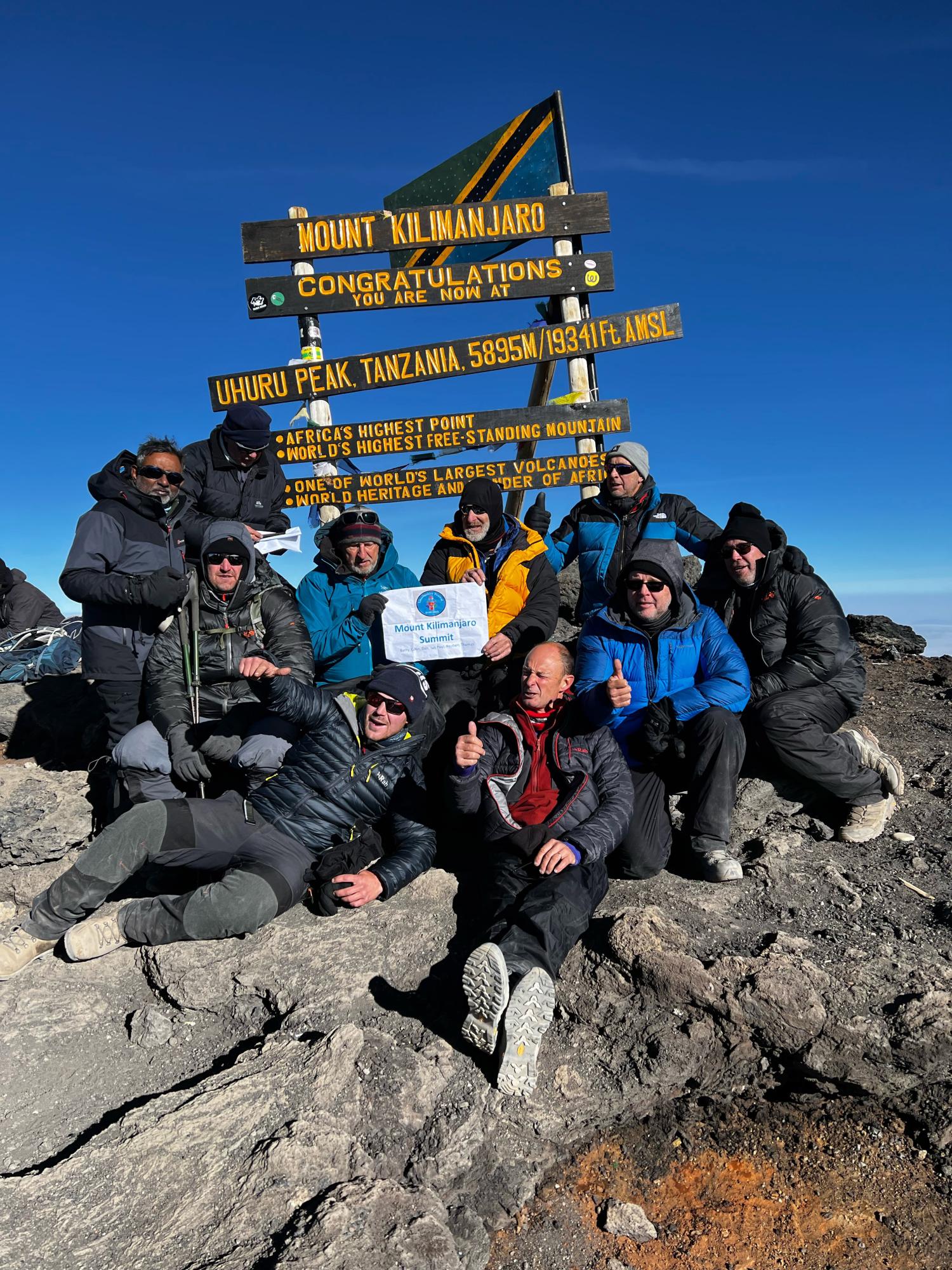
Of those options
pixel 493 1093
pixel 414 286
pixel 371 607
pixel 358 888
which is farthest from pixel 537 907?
pixel 414 286

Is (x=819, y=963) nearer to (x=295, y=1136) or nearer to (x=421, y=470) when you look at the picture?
(x=295, y=1136)

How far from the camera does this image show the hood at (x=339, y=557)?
6.18m

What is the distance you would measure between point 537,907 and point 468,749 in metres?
0.91

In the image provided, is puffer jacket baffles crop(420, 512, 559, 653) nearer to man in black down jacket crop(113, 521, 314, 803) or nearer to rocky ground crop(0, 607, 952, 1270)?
man in black down jacket crop(113, 521, 314, 803)

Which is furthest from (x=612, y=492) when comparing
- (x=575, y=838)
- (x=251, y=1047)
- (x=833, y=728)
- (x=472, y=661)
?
(x=251, y=1047)

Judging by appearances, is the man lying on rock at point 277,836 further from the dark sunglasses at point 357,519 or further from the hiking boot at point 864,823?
the hiking boot at point 864,823

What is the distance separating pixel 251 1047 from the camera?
4031 millimetres

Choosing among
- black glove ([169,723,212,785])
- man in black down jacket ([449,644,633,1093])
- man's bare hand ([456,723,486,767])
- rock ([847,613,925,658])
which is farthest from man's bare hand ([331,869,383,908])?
rock ([847,613,925,658])

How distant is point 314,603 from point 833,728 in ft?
12.3

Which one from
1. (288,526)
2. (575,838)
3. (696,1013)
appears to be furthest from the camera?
(288,526)

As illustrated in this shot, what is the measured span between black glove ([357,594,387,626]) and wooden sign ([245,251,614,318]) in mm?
4349

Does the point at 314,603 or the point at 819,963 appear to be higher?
the point at 314,603

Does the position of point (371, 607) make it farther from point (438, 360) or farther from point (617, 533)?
point (438, 360)

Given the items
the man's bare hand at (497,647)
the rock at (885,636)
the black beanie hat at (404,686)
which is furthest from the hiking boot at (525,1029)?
the rock at (885,636)
